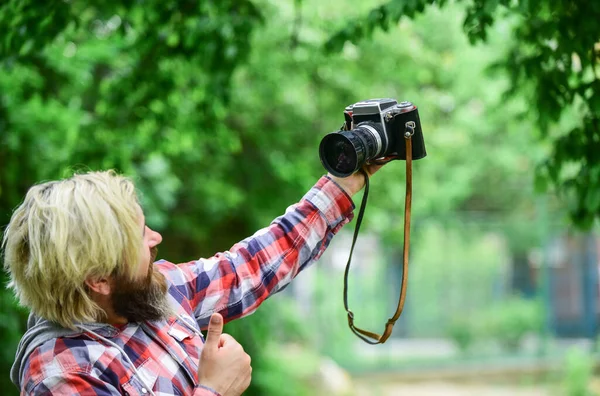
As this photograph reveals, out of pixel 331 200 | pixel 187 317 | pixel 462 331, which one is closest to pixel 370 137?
pixel 331 200

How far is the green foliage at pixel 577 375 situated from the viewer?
8727 millimetres

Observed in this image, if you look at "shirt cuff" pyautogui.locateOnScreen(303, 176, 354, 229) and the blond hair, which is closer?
the blond hair

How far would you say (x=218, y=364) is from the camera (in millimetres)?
1463

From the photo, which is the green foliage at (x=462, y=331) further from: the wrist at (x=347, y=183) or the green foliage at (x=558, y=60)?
the wrist at (x=347, y=183)

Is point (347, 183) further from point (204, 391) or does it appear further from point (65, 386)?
point (65, 386)

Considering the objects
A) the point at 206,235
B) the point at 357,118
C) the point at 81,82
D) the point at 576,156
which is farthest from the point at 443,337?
the point at 357,118

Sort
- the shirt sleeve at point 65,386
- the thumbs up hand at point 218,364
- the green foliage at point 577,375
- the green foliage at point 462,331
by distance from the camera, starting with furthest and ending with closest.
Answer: the green foliage at point 462,331 < the green foliage at point 577,375 < the thumbs up hand at point 218,364 < the shirt sleeve at point 65,386

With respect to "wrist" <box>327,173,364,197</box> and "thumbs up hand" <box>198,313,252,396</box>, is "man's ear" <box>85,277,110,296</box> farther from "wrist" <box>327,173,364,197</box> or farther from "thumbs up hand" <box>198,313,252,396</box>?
"wrist" <box>327,173,364,197</box>

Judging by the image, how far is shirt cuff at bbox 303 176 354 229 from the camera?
5.87 ft

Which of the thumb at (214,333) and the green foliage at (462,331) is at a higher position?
the thumb at (214,333)

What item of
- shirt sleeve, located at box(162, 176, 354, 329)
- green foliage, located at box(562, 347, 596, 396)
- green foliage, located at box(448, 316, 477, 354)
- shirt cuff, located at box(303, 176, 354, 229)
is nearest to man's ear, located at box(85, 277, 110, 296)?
shirt sleeve, located at box(162, 176, 354, 329)

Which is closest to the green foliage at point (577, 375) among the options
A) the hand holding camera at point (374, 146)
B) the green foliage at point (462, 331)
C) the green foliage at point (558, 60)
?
the green foliage at point (462, 331)

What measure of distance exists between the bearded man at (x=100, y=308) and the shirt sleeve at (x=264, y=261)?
128 millimetres

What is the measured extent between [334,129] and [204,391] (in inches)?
236
